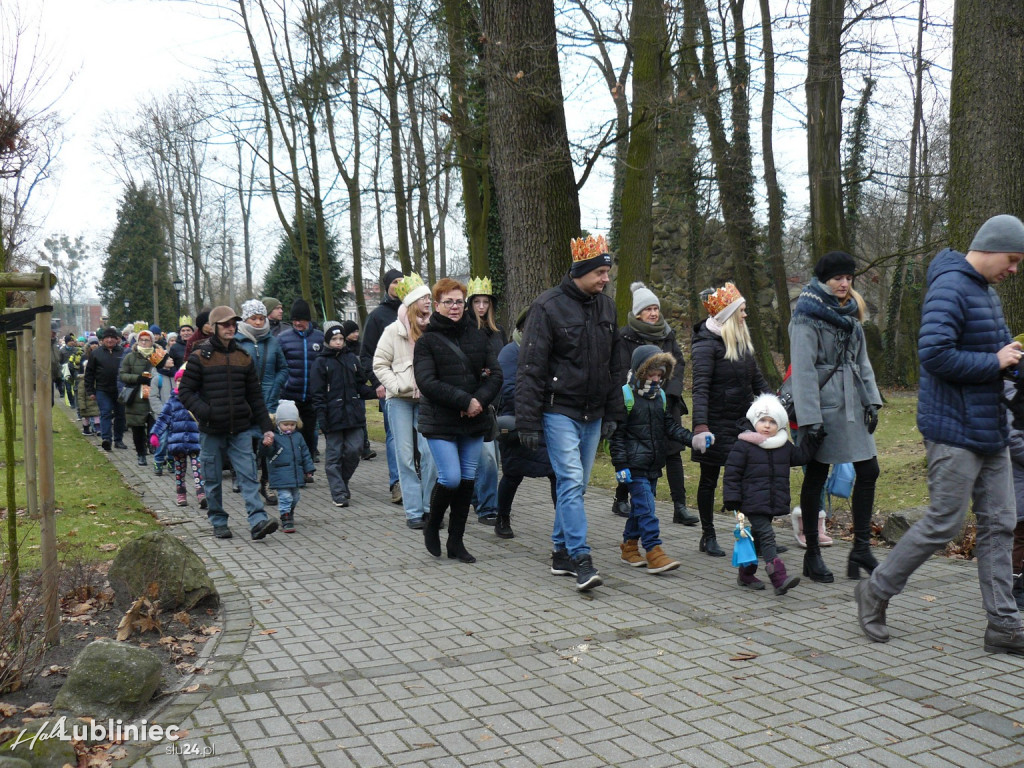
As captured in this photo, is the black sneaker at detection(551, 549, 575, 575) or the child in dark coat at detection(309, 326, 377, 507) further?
the child in dark coat at detection(309, 326, 377, 507)

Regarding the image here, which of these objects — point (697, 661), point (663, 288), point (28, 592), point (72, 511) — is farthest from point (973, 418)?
point (663, 288)

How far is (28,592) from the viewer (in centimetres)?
490

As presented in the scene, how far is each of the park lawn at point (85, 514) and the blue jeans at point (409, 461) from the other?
2408 millimetres

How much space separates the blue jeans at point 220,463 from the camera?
8727 mm

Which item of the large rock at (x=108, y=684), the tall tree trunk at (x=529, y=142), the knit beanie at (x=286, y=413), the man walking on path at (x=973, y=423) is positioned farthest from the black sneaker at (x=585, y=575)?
the tall tree trunk at (x=529, y=142)

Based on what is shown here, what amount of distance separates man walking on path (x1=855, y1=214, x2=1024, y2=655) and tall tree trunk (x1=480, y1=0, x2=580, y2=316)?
7.44 metres

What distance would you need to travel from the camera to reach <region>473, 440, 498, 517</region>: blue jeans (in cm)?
932

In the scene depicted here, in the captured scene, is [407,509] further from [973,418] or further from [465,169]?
[465,169]

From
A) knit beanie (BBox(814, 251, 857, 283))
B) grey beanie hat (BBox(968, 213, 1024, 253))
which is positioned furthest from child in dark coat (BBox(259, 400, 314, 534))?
grey beanie hat (BBox(968, 213, 1024, 253))

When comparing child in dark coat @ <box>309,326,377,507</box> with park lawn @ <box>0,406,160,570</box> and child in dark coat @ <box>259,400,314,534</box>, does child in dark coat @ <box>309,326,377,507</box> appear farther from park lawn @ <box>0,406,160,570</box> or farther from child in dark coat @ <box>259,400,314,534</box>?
park lawn @ <box>0,406,160,570</box>

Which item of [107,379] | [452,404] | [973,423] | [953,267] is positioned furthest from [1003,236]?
[107,379]

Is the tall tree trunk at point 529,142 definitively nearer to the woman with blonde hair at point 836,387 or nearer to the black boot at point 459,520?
the black boot at point 459,520

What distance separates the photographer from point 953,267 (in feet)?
17.1

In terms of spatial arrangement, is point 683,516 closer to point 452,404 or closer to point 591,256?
point 452,404
